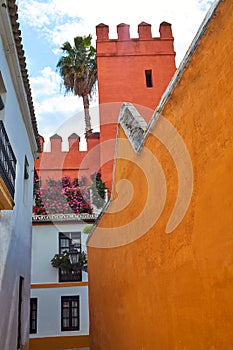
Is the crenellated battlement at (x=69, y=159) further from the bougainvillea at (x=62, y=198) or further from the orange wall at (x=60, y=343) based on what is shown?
the orange wall at (x=60, y=343)

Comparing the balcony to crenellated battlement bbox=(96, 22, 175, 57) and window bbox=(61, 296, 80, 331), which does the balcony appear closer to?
window bbox=(61, 296, 80, 331)

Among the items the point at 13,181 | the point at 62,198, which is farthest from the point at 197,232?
the point at 62,198

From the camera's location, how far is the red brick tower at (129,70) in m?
18.8

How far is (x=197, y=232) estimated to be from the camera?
2.77 meters

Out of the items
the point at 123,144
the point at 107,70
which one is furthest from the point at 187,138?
the point at 107,70

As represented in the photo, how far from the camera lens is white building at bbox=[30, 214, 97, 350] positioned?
1372cm

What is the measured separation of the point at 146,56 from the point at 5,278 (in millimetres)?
15633

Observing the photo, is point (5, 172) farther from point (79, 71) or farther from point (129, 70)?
point (79, 71)

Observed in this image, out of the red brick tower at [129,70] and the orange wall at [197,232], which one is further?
the red brick tower at [129,70]

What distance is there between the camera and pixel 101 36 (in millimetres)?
19844

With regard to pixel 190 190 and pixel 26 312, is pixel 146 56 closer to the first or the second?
pixel 26 312

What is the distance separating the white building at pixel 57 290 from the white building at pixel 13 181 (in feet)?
17.3

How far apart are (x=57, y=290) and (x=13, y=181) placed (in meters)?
9.44

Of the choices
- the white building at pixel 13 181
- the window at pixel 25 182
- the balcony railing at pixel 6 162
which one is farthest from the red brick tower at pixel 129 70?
the balcony railing at pixel 6 162
